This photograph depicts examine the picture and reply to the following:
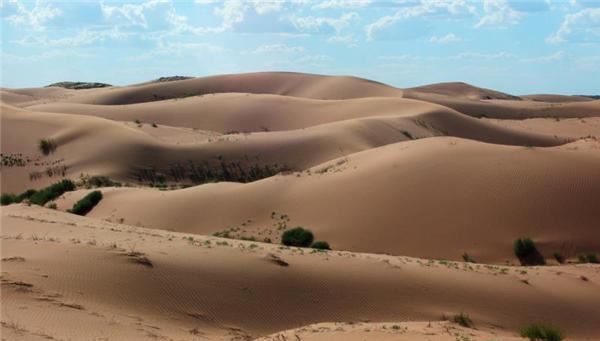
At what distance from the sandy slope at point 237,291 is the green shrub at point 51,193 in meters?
15.3

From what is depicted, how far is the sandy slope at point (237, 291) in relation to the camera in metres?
12.1

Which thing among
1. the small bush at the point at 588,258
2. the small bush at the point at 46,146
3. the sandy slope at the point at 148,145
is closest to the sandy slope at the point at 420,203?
the small bush at the point at 588,258

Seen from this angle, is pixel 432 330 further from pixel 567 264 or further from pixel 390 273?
pixel 567 264

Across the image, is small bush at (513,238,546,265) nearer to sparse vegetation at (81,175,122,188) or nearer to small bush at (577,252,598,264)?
small bush at (577,252,598,264)

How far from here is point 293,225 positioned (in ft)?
88.3

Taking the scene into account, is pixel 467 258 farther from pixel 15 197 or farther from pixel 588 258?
pixel 15 197

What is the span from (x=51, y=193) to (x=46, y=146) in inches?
446

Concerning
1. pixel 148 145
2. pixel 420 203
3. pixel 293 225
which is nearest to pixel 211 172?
pixel 148 145

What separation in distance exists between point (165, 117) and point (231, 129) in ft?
26.6

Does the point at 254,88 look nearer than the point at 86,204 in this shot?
No

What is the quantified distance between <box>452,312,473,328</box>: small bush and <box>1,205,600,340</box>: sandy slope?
0.68 feet

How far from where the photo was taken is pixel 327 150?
45062 millimetres

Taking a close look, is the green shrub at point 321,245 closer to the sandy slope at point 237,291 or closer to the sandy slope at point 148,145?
the sandy slope at point 237,291

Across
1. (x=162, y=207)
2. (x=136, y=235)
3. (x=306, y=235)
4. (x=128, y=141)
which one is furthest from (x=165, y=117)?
(x=136, y=235)
